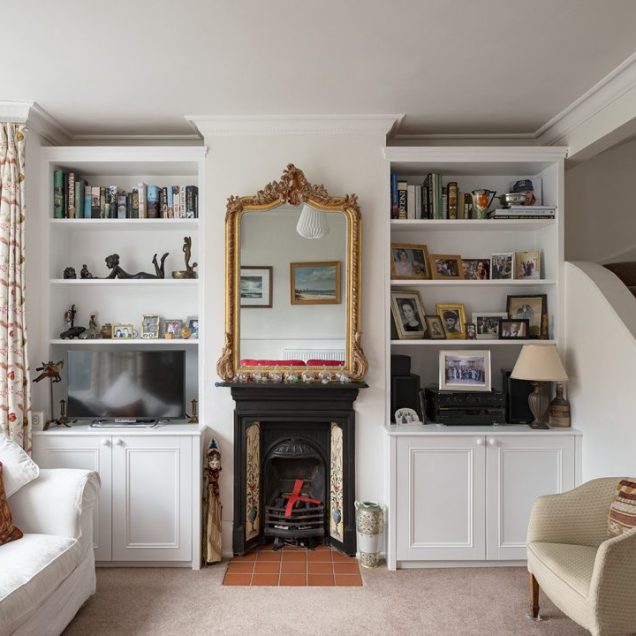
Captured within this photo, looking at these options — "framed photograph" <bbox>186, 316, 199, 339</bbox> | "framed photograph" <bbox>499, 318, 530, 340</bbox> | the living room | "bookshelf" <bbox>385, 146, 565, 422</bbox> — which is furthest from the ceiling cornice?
"framed photograph" <bbox>499, 318, 530, 340</bbox>

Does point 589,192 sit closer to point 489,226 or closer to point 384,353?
point 489,226

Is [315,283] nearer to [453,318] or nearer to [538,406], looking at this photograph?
[453,318]

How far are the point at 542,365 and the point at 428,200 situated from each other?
1.24m

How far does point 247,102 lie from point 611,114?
6.58 feet

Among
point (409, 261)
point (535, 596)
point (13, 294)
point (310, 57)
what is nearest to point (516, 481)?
point (535, 596)

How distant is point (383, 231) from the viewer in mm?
3355

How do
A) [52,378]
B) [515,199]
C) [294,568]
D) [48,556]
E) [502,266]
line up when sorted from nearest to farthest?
[48,556] → [294,568] → [52,378] → [515,199] → [502,266]

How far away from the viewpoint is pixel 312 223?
3.32 m

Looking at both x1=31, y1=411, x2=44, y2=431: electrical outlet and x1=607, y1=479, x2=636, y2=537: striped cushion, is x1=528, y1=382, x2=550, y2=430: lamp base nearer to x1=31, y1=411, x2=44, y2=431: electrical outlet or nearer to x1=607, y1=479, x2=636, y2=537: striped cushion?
x1=607, y1=479, x2=636, y2=537: striped cushion

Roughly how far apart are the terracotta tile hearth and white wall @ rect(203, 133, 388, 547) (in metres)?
0.38

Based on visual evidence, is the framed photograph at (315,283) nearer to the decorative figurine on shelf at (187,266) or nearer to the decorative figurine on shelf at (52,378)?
the decorative figurine on shelf at (187,266)

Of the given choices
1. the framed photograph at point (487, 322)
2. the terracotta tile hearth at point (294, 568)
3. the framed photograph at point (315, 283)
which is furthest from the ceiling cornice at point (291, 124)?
the terracotta tile hearth at point (294, 568)

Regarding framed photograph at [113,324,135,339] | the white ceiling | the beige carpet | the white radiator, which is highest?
the white ceiling

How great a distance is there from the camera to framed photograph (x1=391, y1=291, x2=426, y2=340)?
3.44m
